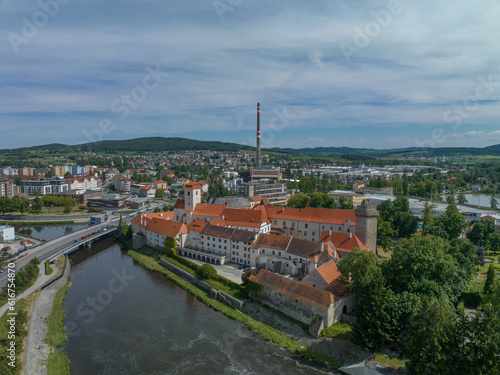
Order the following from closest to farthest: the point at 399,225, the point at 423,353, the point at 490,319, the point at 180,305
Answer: the point at 490,319 < the point at 423,353 < the point at 180,305 < the point at 399,225

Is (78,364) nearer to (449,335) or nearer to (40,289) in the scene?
(40,289)

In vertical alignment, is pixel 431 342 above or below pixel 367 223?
below

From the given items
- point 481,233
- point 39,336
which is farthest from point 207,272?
point 481,233

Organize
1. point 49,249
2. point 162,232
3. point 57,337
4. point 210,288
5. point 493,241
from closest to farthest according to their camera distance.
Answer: point 57,337
point 210,288
point 493,241
point 49,249
point 162,232

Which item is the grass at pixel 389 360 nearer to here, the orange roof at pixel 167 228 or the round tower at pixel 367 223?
the round tower at pixel 367 223

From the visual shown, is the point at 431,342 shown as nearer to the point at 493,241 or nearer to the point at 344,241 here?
the point at 344,241

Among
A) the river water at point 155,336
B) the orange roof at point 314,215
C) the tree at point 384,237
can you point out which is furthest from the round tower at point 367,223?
the river water at point 155,336

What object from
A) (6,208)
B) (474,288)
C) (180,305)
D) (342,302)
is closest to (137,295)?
(180,305)
